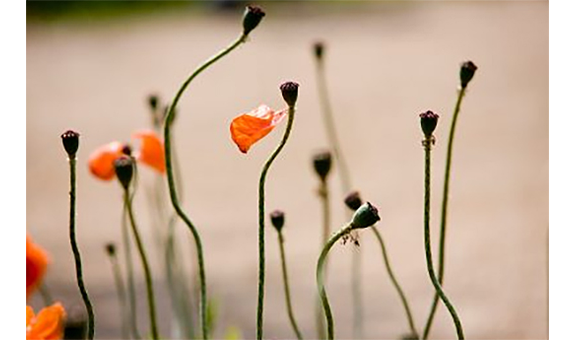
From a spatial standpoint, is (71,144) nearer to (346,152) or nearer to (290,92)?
(290,92)

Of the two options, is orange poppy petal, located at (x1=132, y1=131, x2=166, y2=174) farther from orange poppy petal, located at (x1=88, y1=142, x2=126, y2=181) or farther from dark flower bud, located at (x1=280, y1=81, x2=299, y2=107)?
dark flower bud, located at (x1=280, y1=81, x2=299, y2=107)

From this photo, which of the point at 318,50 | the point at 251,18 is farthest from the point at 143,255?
the point at 318,50

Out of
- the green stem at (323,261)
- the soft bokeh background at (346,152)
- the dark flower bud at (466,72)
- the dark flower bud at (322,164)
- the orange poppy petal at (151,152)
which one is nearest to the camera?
the green stem at (323,261)

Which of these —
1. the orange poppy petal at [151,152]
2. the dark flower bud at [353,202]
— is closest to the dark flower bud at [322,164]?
the dark flower bud at [353,202]

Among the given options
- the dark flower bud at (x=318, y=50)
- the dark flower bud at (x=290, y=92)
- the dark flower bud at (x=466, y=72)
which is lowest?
the dark flower bud at (x=290, y=92)

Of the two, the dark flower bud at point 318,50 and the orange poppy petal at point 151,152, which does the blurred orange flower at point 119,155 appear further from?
the dark flower bud at point 318,50

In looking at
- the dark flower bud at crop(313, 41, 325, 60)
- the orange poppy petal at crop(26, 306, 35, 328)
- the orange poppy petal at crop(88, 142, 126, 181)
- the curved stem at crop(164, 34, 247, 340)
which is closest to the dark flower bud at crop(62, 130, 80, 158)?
the curved stem at crop(164, 34, 247, 340)
